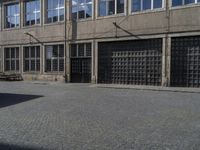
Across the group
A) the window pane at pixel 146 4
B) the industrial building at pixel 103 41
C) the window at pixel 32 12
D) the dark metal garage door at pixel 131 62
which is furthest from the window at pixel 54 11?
the window pane at pixel 146 4

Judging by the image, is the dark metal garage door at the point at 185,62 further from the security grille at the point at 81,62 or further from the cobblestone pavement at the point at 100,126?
the cobblestone pavement at the point at 100,126

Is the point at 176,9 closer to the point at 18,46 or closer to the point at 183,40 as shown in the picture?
the point at 183,40

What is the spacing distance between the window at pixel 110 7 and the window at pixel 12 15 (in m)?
10.4

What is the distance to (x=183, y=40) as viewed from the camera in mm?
20594

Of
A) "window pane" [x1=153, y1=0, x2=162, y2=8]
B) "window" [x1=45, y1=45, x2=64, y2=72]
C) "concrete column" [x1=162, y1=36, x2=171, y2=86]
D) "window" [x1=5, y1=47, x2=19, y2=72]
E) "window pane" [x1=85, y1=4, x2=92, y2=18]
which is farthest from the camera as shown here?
"window" [x1=5, y1=47, x2=19, y2=72]

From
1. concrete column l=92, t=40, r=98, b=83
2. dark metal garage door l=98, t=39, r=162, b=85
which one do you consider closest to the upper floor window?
dark metal garage door l=98, t=39, r=162, b=85

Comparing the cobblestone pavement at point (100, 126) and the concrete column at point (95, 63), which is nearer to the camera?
the cobblestone pavement at point (100, 126)

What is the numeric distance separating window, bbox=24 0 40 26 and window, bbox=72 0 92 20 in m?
4.56

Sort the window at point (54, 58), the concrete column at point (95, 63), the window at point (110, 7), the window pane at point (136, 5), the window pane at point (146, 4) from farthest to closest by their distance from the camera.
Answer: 1. the window at point (54, 58)
2. the concrete column at point (95, 63)
3. the window at point (110, 7)
4. the window pane at point (136, 5)
5. the window pane at point (146, 4)

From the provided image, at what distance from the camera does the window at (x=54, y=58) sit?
1065 inches

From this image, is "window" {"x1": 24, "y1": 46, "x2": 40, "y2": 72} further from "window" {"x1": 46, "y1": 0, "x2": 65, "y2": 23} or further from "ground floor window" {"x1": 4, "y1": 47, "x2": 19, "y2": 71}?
"window" {"x1": 46, "y1": 0, "x2": 65, "y2": 23}

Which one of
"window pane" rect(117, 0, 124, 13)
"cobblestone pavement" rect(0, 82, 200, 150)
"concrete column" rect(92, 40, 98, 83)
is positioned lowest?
"cobblestone pavement" rect(0, 82, 200, 150)

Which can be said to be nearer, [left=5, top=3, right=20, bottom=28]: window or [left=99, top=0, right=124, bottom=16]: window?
[left=99, top=0, right=124, bottom=16]: window

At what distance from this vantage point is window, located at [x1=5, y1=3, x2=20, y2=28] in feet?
101
